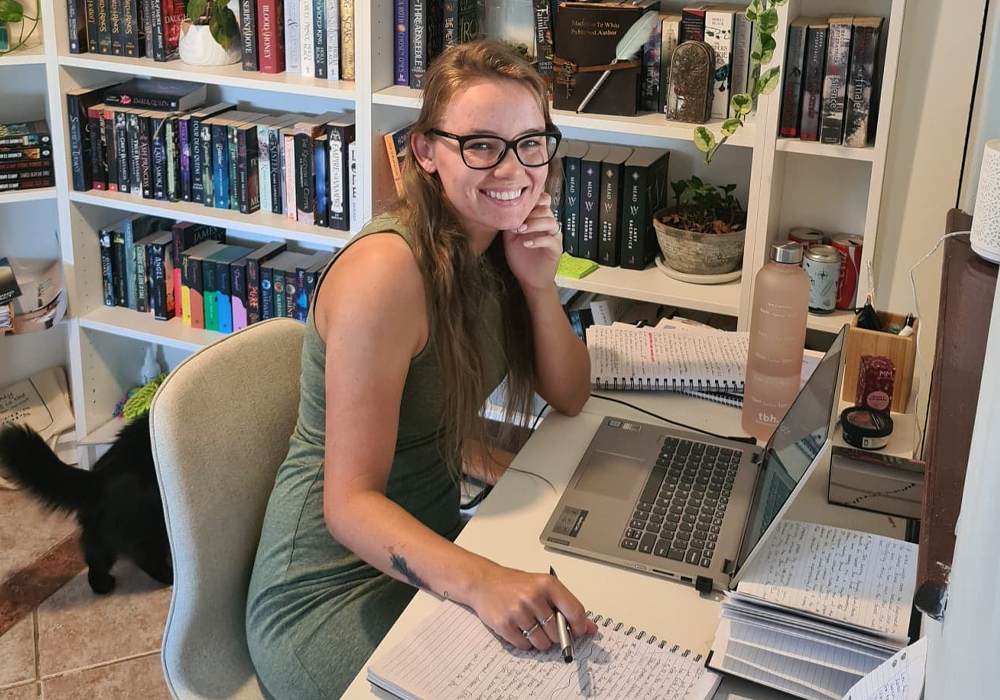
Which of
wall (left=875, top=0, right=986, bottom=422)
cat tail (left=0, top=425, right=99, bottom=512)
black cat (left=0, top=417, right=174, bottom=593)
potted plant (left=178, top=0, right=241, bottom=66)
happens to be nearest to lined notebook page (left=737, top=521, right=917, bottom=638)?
wall (left=875, top=0, right=986, bottom=422)

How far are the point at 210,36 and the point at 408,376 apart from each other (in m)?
1.47

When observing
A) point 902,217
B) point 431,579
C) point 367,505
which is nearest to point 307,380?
point 367,505

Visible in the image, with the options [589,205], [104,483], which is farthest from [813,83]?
[104,483]

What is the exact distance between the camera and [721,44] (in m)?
2.18

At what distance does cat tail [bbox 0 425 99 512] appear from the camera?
214 centimetres

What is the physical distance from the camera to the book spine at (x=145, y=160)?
2.73 meters

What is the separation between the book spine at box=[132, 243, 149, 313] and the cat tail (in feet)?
2.70

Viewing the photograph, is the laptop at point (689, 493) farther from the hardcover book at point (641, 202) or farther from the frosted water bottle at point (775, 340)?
the hardcover book at point (641, 202)

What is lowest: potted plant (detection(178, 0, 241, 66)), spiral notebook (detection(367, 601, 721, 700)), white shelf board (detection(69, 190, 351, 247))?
spiral notebook (detection(367, 601, 721, 700))

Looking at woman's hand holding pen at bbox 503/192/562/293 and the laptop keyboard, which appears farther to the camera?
woman's hand holding pen at bbox 503/192/562/293

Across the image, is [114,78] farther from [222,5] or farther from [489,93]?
[489,93]

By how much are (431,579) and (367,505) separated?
0.15m

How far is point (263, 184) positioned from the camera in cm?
271

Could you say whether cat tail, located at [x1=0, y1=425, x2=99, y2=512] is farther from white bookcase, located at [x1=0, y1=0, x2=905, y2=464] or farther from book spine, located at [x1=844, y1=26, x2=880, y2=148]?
book spine, located at [x1=844, y1=26, x2=880, y2=148]
